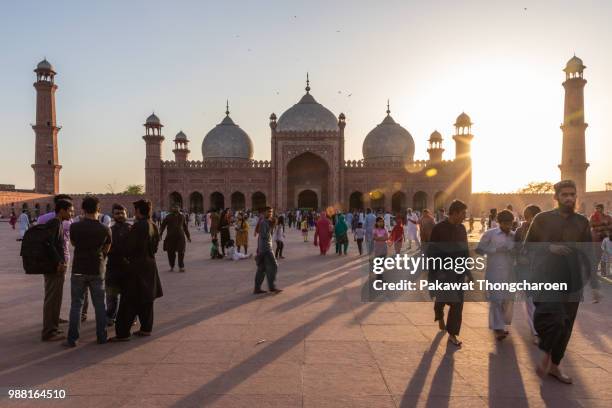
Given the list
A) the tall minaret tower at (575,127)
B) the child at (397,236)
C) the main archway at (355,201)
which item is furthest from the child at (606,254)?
the main archway at (355,201)

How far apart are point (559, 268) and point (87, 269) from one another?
12.0 feet

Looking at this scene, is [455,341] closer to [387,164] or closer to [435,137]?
[387,164]

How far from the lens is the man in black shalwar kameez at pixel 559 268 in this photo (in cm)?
312

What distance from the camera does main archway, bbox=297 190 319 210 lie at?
36.3m

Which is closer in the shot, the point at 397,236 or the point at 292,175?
the point at 397,236

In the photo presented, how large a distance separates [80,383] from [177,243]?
515 centimetres

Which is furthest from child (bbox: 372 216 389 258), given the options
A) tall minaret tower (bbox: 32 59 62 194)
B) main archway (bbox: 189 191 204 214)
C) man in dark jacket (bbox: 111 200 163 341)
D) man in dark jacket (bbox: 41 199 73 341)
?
tall minaret tower (bbox: 32 59 62 194)

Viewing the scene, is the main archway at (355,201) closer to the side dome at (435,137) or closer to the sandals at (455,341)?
the side dome at (435,137)

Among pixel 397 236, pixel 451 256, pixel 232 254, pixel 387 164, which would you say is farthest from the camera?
pixel 387 164

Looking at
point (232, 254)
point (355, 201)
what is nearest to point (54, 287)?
point (232, 254)

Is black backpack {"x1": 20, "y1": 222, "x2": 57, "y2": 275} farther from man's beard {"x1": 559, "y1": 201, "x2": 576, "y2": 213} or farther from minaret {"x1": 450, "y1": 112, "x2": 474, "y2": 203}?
minaret {"x1": 450, "y1": 112, "x2": 474, "y2": 203}

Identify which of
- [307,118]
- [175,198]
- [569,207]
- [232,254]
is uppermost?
[307,118]

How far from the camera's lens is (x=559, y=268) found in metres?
3.18

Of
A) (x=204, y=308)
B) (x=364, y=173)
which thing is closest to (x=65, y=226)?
(x=204, y=308)
